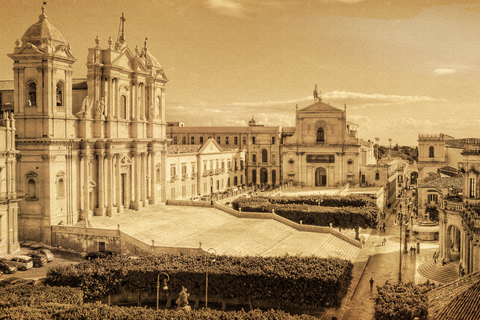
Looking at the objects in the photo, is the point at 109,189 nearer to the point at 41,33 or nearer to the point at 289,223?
the point at 41,33

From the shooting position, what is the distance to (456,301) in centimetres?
2122

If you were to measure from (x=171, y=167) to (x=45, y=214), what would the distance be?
26.8m

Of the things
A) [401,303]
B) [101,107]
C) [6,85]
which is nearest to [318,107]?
[101,107]

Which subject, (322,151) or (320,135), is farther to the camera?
(320,135)

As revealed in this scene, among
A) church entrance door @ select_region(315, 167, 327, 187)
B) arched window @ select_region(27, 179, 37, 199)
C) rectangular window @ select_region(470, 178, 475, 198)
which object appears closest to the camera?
rectangular window @ select_region(470, 178, 475, 198)

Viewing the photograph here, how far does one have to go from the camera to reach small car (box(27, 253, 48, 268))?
102 feet

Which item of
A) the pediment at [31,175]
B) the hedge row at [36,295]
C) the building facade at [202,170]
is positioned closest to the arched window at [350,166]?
the building facade at [202,170]

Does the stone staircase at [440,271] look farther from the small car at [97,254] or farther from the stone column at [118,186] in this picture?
the stone column at [118,186]

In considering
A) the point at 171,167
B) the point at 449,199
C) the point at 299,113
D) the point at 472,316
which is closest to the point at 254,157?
the point at 299,113

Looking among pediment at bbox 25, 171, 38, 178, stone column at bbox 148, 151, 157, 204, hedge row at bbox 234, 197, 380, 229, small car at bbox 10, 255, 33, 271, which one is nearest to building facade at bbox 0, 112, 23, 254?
small car at bbox 10, 255, 33, 271

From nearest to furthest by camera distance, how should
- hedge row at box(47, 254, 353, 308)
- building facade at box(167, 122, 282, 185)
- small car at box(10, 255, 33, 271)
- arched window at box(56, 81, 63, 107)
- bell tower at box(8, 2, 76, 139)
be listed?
hedge row at box(47, 254, 353, 308) < small car at box(10, 255, 33, 271) < bell tower at box(8, 2, 76, 139) < arched window at box(56, 81, 63, 107) < building facade at box(167, 122, 282, 185)

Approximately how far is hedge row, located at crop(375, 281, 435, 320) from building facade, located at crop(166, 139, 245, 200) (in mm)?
40390

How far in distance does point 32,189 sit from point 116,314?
1812 centimetres

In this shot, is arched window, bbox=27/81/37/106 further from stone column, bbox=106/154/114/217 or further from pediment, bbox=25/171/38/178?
stone column, bbox=106/154/114/217
